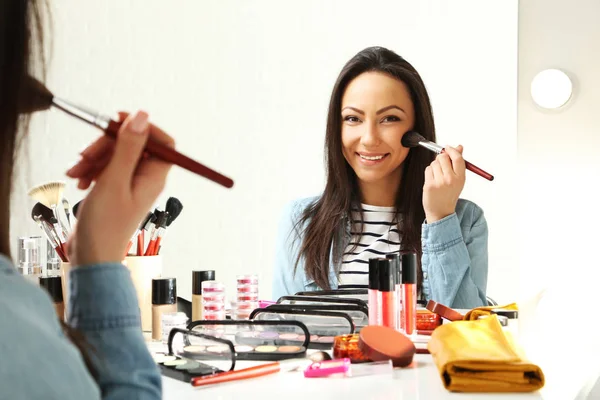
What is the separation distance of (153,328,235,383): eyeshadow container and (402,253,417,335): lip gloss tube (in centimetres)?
26

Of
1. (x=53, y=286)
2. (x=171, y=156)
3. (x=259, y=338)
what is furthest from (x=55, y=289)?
(x=171, y=156)

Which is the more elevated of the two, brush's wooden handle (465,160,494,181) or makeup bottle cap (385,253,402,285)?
brush's wooden handle (465,160,494,181)

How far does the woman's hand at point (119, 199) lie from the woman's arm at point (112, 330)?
12mm

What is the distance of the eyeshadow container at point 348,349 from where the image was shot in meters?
0.78

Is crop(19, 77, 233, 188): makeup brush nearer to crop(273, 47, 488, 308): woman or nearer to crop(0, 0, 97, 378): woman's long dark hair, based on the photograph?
A: crop(0, 0, 97, 378): woman's long dark hair

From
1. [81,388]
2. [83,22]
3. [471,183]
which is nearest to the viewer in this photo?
[81,388]

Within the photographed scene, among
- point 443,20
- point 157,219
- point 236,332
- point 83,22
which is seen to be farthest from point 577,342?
point 83,22

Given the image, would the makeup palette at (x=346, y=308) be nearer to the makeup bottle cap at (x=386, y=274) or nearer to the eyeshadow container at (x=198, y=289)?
the makeup bottle cap at (x=386, y=274)

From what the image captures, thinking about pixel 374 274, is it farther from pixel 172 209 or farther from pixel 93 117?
pixel 93 117

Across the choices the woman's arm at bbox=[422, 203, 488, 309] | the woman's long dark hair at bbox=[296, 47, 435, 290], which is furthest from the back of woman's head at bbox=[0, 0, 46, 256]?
the woman's long dark hair at bbox=[296, 47, 435, 290]

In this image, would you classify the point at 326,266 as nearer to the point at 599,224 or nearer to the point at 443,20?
the point at 599,224

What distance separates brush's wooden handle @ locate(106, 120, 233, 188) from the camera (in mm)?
494

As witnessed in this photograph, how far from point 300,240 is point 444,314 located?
2.06 feet

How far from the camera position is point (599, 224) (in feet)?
3.53
